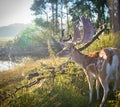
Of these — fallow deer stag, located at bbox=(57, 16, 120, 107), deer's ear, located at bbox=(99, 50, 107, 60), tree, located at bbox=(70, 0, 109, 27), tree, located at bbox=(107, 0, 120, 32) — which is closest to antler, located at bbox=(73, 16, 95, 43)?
fallow deer stag, located at bbox=(57, 16, 120, 107)

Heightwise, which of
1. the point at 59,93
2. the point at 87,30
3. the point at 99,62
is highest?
the point at 87,30

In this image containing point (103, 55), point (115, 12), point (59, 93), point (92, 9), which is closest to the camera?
point (103, 55)

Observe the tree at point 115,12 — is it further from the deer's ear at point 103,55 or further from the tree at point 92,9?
the tree at point 92,9

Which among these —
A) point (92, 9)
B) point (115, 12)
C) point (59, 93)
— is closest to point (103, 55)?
point (59, 93)

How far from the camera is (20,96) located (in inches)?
314

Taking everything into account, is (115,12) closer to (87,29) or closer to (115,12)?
(115,12)

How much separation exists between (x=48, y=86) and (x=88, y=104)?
1.35m

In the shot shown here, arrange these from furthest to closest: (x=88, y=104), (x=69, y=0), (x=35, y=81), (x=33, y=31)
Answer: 1. (x=33, y=31)
2. (x=69, y=0)
3. (x=35, y=81)
4. (x=88, y=104)

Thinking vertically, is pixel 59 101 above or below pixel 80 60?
below

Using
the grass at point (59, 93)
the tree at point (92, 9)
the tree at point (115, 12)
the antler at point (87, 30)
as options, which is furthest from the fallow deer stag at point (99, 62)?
the tree at point (92, 9)

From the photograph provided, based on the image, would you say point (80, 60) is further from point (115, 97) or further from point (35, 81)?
point (35, 81)

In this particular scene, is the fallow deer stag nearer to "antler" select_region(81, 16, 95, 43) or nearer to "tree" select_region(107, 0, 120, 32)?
"antler" select_region(81, 16, 95, 43)

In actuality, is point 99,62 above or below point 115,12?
below

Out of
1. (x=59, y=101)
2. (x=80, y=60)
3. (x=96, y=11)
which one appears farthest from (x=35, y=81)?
(x=96, y=11)
